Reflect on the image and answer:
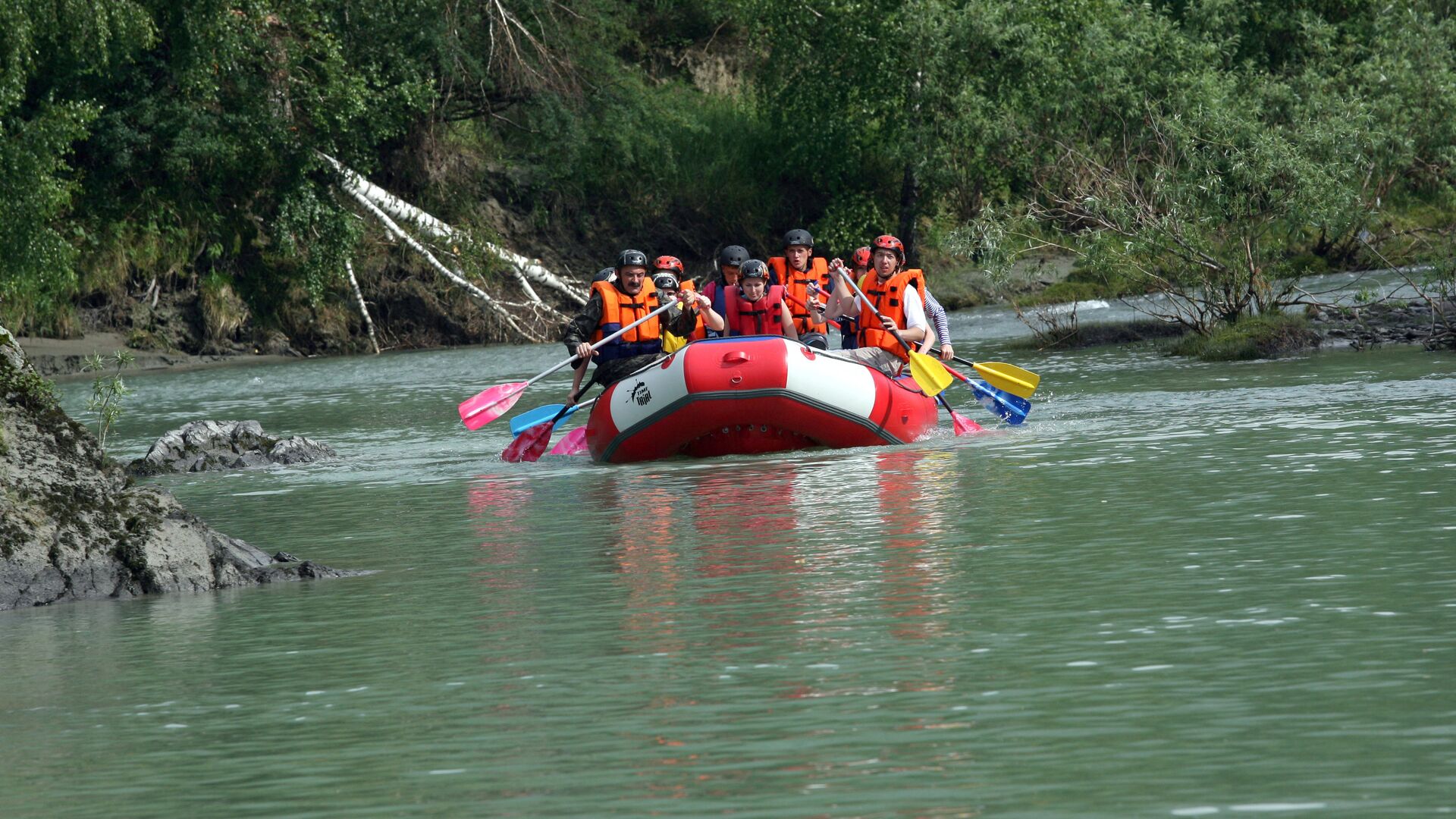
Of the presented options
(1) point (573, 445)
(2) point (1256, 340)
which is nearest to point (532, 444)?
(1) point (573, 445)

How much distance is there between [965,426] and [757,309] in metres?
1.76

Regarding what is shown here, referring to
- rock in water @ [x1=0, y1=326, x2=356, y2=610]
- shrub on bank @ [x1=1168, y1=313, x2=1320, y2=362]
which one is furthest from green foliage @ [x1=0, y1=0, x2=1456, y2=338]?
rock in water @ [x1=0, y1=326, x2=356, y2=610]

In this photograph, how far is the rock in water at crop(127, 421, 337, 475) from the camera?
42.7 ft

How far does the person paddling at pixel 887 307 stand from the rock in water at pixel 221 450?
379cm

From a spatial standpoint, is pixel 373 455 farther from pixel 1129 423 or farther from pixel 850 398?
pixel 1129 423

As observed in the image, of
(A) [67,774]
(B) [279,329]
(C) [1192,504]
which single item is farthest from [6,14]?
(A) [67,774]

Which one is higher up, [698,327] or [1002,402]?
[698,327]

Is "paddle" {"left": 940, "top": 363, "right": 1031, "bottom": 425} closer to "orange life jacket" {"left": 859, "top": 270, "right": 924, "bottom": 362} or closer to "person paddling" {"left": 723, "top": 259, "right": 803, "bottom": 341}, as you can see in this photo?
"orange life jacket" {"left": 859, "top": 270, "right": 924, "bottom": 362}

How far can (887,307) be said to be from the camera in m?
13.2

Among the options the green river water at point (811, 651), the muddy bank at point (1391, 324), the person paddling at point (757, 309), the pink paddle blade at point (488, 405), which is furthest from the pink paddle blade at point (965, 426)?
the muddy bank at point (1391, 324)

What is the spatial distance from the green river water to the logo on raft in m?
0.84

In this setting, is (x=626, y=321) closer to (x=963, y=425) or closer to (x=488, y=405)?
(x=488, y=405)

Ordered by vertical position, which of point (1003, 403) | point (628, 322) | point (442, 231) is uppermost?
point (442, 231)

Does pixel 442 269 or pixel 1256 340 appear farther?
pixel 442 269
